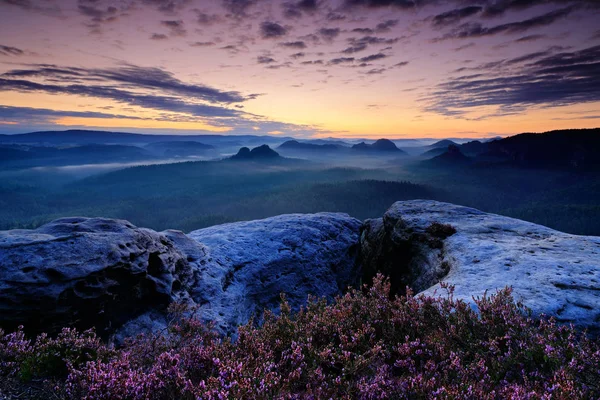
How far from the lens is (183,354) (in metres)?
4.28

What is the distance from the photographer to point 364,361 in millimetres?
3805

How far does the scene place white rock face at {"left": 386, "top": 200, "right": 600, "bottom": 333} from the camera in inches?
245

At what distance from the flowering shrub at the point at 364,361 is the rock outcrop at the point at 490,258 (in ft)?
5.11

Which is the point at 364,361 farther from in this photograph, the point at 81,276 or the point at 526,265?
the point at 81,276

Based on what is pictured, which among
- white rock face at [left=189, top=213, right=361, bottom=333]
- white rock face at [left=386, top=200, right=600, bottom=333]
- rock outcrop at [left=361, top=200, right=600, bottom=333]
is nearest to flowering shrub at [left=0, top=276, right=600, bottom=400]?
white rock face at [left=386, top=200, right=600, bottom=333]

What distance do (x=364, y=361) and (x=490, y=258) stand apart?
26.1ft

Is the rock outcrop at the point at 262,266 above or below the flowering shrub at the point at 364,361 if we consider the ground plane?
below

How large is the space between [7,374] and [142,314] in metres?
5.98

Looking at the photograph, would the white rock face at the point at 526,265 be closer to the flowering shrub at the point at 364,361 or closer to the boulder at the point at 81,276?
the flowering shrub at the point at 364,361

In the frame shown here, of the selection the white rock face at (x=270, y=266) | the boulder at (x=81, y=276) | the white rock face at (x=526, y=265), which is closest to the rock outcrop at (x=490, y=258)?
the white rock face at (x=526, y=265)

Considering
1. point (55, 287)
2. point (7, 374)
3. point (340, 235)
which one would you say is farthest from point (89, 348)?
point (340, 235)

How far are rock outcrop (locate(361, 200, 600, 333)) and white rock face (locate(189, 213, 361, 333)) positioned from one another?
6.65 feet

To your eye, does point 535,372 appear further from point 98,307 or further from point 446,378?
point 98,307

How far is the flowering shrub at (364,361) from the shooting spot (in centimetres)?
335
